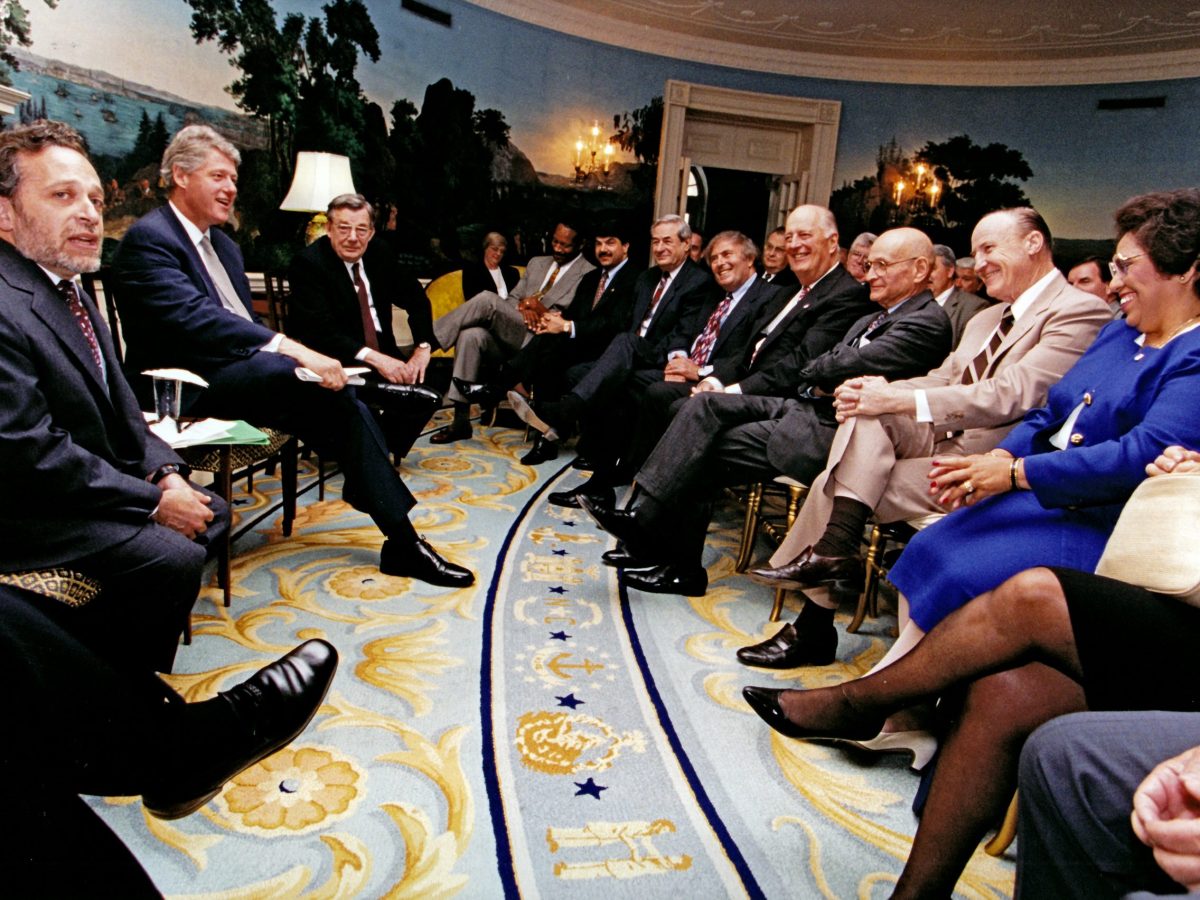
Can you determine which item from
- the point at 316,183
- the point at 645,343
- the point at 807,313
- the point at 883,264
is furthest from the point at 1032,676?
the point at 316,183

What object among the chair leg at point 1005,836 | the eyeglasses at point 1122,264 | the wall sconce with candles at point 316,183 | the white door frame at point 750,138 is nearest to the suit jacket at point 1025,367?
the eyeglasses at point 1122,264

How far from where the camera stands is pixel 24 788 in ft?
3.86

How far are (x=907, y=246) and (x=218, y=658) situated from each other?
296cm

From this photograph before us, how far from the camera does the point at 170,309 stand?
9.46 feet

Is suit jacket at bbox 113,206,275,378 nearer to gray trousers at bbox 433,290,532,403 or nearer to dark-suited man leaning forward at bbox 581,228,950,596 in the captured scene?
dark-suited man leaning forward at bbox 581,228,950,596

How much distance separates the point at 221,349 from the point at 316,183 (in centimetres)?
316

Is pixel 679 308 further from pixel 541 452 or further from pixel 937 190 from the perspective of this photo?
pixel 937 190

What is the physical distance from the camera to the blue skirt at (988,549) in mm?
1833

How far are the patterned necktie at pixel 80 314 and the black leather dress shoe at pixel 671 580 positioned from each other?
80.4 inches

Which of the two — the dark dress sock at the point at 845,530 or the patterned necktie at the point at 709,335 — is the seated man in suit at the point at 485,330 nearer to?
the patterned necktie at the point at 709,335

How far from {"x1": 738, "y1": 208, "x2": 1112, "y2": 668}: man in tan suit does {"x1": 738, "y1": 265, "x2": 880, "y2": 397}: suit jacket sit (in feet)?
2.85

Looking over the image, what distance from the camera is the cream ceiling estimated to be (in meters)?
8.15

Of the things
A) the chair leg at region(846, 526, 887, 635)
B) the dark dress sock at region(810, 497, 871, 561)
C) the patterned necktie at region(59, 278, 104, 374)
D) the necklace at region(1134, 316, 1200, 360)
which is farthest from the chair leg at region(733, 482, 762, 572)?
the patterned necktie at region(59, 278, 104, 374)

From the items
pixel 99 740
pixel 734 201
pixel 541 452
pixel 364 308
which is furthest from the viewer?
pixel 734 201
